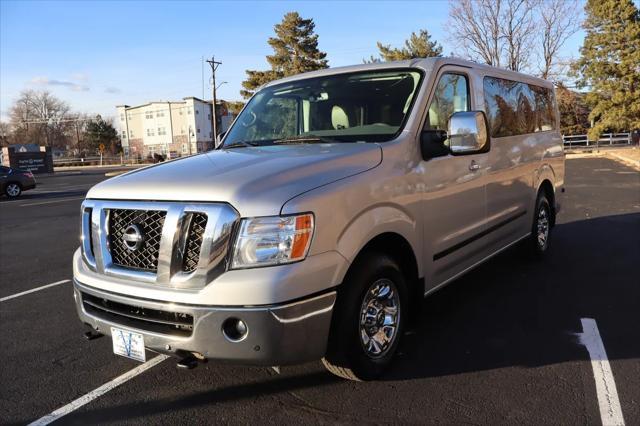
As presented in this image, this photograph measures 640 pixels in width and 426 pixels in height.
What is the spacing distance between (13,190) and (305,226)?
71.7 ft

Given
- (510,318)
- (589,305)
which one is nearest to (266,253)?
(510,318)

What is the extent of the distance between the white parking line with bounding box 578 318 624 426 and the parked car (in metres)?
21.8

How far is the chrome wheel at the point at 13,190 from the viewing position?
20.5 m

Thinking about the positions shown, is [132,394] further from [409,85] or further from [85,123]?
[85,123]

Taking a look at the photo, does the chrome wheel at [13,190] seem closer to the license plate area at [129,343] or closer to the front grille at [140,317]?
the front grille at [140,317]

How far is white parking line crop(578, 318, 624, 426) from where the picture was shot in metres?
2.85

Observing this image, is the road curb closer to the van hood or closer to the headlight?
the van hood

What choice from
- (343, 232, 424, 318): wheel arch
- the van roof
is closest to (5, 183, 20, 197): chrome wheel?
the van roof

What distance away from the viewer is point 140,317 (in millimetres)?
2844

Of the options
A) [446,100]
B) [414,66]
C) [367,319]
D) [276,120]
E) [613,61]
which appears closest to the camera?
[367,319]

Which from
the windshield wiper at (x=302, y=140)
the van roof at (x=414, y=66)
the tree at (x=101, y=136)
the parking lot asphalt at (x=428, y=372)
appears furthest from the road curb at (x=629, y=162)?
the tree at (x=101, y=136)

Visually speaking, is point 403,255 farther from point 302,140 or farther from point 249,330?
point 249,330

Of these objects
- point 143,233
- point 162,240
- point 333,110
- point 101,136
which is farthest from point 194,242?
point 101,136

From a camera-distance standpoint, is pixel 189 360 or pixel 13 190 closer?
pixel 189 360
